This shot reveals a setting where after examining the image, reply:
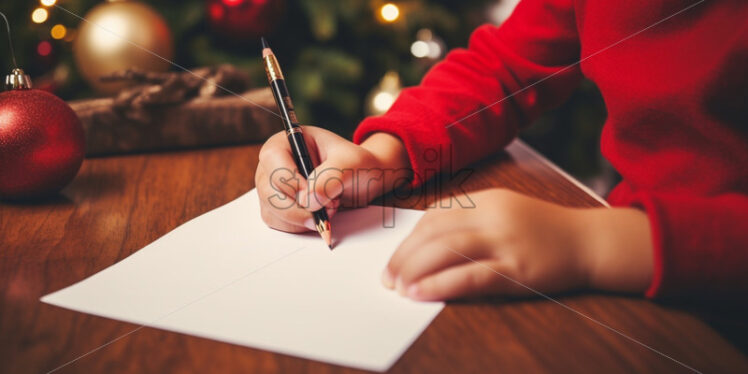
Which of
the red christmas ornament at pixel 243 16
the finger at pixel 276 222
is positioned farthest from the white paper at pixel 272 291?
the red christmas ornament at pixel 243 16

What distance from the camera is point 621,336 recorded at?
0.27 meters

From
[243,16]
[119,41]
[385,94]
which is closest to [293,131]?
[119,41]

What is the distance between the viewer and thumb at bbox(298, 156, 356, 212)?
0.38 metres

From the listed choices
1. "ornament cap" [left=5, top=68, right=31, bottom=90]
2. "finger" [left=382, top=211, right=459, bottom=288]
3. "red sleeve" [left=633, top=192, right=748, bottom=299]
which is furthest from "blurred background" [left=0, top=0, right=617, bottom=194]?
"red sleeve" [left=633, top=192, right=748, bottom=299]

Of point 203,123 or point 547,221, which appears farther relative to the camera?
point 203,123

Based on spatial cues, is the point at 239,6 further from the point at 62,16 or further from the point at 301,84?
the point at 62,16

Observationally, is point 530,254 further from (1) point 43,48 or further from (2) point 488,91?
(1) point 43,48

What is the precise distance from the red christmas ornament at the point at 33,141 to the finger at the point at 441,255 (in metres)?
0.35

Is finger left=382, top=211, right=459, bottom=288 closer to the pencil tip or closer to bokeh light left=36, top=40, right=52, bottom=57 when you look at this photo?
the pencil tip

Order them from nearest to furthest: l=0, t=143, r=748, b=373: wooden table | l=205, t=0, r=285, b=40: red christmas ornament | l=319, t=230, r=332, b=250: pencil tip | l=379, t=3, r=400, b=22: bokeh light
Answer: l=0, t=143, r=748, b=373: wooden table, l=319, t=230, r=332, b=250: pencil tip, l=205, t=0, r=285, b=40: red christmas ornament, l=379, t=3, r=400, b=22: bokeh light

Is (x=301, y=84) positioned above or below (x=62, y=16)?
below

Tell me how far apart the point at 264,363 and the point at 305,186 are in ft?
0.54

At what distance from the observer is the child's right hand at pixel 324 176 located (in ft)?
1.29

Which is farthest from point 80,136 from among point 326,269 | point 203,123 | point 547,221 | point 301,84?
point 301,84
